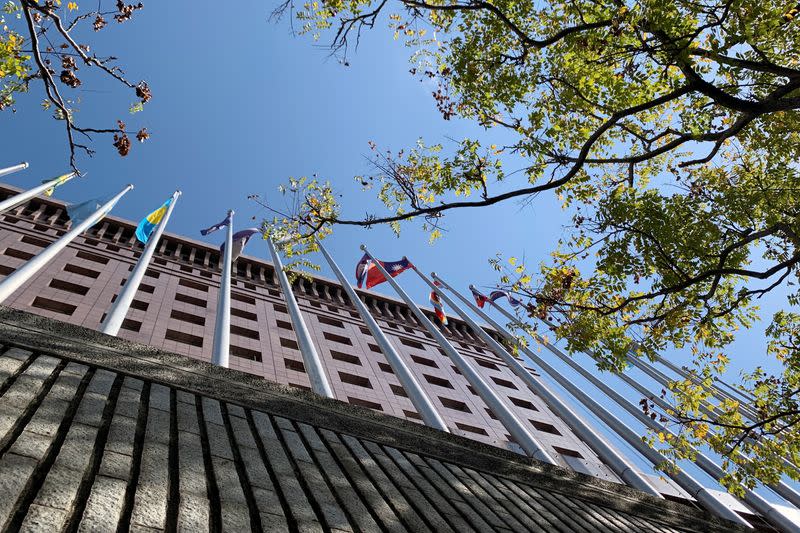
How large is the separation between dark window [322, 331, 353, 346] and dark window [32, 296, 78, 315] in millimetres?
13236

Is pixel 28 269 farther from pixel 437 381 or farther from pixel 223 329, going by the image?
pixel 437 381

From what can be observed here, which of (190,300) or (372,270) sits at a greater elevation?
(372,270)

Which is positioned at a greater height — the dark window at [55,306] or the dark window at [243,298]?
the dark window at [243,298]

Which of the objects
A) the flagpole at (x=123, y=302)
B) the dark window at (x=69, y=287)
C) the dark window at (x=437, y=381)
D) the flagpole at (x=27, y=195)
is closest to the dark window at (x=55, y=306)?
the dark window at (x=69, y=287)

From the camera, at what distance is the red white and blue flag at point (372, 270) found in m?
26.8

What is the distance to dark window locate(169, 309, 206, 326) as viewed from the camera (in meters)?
26.8

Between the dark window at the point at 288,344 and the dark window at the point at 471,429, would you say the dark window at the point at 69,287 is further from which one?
the dark window at the point at 471,429

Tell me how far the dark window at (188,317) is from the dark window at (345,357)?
7.19m

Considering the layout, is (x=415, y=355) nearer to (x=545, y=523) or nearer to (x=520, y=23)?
(x=520, y=23)

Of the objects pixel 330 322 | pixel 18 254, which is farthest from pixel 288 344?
pixel 18 254

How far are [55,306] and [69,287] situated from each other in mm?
2387

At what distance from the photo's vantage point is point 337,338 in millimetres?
32125

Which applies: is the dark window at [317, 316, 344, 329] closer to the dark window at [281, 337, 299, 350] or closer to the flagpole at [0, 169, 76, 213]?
the dark window at [281, 337, 299, 350]

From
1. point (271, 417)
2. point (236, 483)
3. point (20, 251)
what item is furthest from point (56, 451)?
point (20, 251)
